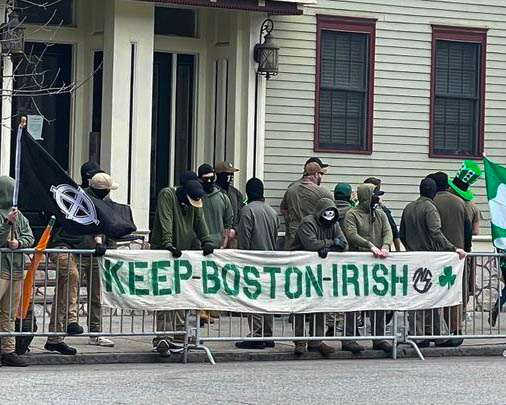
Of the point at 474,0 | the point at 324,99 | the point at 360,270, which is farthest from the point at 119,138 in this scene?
the point at 474,0

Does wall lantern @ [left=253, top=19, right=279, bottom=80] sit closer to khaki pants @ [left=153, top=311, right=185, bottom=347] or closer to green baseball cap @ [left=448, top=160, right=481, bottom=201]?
green baseball cap @ [left=448, top=160, right=481, bottom=201]

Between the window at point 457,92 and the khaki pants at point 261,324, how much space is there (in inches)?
266

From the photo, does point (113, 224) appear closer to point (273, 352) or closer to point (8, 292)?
point (8, 292)

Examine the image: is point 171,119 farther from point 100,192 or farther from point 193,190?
point 193,190

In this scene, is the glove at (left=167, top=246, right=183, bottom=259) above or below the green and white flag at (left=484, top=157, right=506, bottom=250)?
below

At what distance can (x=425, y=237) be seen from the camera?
16078 mm

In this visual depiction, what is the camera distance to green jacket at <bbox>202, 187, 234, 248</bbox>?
16.5m

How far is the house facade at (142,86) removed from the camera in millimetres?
18297

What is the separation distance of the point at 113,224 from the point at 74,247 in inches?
24.4

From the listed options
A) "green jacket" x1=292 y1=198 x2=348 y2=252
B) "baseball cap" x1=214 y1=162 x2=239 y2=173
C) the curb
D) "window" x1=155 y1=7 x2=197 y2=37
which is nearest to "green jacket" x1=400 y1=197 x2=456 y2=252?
the curb

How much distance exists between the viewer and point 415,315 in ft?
50.8

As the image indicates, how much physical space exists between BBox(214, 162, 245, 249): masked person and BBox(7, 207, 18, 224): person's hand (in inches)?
173

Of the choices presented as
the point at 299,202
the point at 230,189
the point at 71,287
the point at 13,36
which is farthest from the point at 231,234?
the point at 13,36

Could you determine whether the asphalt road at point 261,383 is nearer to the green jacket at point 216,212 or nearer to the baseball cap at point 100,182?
the baseball cap at point 100,182
